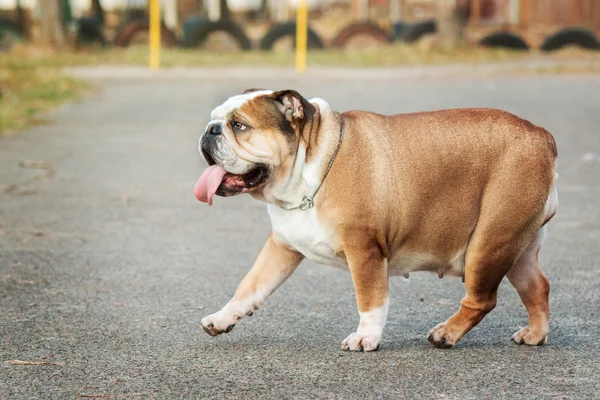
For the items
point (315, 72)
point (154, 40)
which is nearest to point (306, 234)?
point (315, 72)

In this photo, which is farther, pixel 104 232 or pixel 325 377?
pixel 104 232

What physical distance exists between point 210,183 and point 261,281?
1.76ft

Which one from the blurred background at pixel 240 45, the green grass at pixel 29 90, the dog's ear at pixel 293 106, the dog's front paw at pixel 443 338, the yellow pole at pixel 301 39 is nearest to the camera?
the dog's ear at pixel 293 106

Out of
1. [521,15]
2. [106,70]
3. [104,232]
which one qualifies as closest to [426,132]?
[104,232]

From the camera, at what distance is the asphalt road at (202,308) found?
4.35 metres

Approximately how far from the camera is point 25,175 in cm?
1012

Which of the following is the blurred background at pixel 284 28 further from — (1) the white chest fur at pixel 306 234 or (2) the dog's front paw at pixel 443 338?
(2) the dog's front paw at pixel 443 338

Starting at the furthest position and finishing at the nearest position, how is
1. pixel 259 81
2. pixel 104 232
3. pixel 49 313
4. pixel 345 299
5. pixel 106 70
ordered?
pixel 106 70, pixel 259 81, pixel 104 232, pixel 345 299, pixel 49 313

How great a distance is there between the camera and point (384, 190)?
4766 millimetres

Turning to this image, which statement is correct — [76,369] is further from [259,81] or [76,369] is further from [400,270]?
[259,81]

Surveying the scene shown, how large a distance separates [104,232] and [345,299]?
8.12 ft

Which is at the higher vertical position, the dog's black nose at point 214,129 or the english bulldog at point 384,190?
the dog's black nose at point 214,129

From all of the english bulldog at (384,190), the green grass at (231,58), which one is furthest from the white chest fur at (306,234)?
the green grass at (231,58)

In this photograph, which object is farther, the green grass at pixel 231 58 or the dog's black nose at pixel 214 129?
the green grass at pixel 231 58
